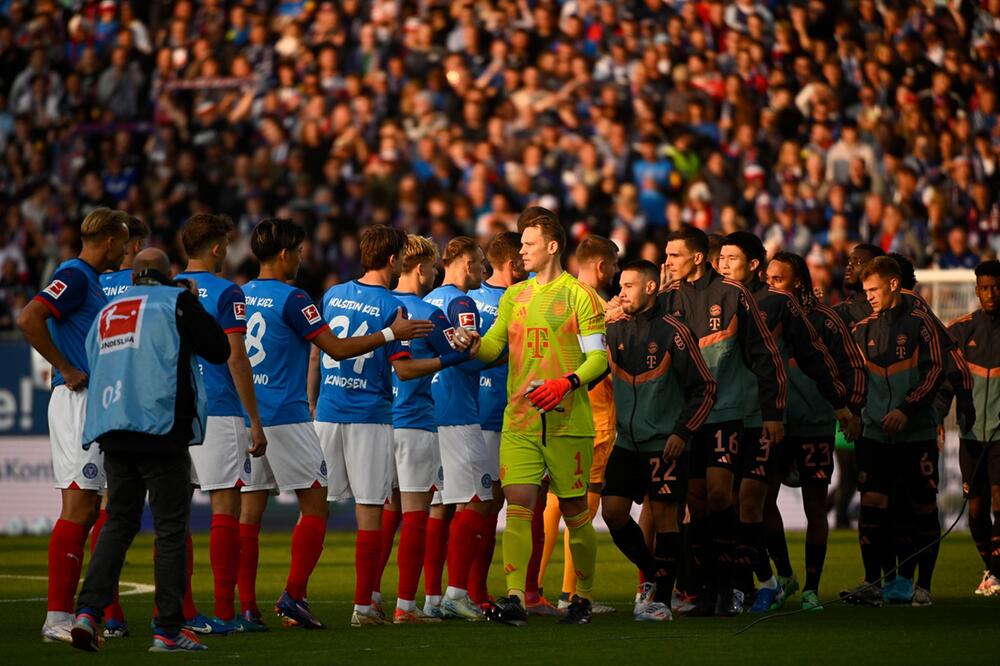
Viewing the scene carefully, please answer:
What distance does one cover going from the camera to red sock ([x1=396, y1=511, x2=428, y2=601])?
9906mm

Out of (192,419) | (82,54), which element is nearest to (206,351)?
(192,419)

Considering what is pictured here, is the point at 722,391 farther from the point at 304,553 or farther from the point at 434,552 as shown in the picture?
the point at 304,553

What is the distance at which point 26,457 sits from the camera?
18656 mm

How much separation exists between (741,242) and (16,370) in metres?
10.9

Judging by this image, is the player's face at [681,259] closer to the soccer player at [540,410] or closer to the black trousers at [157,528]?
the soccer player at [540,410]

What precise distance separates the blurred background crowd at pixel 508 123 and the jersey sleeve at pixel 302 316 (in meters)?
10.3

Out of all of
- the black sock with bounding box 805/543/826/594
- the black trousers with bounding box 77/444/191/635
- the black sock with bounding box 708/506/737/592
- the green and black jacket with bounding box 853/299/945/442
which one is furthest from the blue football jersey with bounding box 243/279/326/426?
the green and black jacket with bounding box 853/299/945/442

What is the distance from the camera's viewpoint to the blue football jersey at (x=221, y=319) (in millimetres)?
8812

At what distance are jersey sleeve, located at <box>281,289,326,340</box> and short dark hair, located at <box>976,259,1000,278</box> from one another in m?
5.48

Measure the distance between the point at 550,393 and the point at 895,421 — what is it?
3219 mm

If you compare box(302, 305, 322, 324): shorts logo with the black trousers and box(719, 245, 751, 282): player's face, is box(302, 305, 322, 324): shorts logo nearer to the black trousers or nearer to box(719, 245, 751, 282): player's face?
the black trousers

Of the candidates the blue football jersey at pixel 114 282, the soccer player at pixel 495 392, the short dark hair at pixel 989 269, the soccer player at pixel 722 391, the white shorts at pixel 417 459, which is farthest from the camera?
the short dark hair at pixel 989 269

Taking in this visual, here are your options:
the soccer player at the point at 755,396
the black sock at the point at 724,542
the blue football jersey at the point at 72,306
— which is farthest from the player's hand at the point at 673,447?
the blue football jersey at the point at 72,306

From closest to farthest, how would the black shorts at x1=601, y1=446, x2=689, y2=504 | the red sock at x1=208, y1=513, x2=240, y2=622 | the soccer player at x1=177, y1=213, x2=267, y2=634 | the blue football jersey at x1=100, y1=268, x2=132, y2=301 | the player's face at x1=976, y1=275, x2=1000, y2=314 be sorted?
1. the soccer player at x1=177, y1=213, x2=267, y2=634
2. the red sock at x1=208, y1=513, x2=240, y2=622
3. the blue football jersey at x1=100, y1=268, x2=132, y2=301
4. the black shorts at x1=601, y1=446, x2=689, y2=504
5. the player's face at x1=976, y1=275, x2=1000, y2=314
